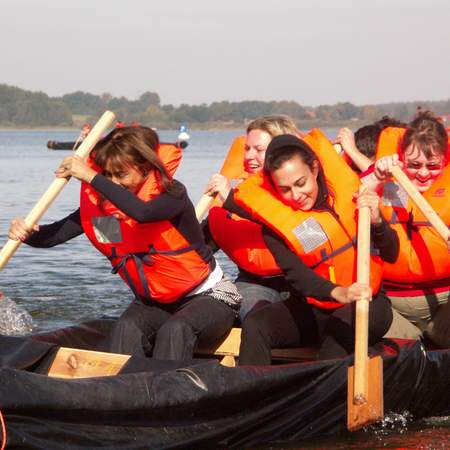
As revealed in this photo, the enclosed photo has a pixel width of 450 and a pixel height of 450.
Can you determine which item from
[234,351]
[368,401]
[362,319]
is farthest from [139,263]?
[368,401]

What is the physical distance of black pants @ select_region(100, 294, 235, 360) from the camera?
491 centimetres

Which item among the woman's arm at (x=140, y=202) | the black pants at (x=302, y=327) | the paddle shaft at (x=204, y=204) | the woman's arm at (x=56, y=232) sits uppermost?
the woman's arm at (x=140, y=202)

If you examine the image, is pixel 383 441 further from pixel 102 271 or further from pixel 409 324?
pixel 102 271

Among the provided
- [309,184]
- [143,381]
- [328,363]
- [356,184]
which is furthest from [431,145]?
[143,381]

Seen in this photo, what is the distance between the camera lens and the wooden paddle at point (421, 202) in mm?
5125

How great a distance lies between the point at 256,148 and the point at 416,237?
960mm

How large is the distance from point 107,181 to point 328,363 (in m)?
1.28

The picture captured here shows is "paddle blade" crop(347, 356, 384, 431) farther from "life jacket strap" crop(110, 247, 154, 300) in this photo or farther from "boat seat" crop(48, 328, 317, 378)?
"life jacket strap" crop(110, 247, 154, 300)


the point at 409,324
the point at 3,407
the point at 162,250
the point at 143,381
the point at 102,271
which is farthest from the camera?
the point at 102,271

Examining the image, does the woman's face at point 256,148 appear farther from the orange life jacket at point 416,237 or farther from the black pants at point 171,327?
the black pants at point 171,327

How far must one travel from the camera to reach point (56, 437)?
13.3 ft

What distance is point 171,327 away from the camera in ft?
16.1

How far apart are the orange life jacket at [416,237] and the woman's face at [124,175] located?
142cm

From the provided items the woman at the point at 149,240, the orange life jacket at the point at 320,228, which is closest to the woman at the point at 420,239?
the orange life jacket at the point at 320,228
